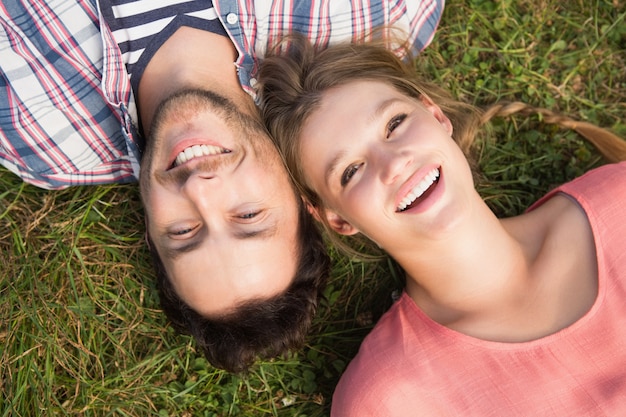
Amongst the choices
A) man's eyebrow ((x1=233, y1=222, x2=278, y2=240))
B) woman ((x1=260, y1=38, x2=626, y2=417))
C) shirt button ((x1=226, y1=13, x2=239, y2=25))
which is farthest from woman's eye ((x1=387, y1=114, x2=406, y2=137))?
shirt button ((x1=226, y1=13, x2=239, y2=25))

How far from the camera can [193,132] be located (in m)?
2.95

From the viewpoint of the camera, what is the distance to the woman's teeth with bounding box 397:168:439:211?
308cm

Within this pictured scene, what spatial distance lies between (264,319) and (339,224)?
73cm

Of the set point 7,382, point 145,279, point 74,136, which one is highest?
point 74,136

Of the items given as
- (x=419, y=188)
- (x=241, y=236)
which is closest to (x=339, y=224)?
(x=419, y=188)

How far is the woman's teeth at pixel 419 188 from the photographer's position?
3076 mm

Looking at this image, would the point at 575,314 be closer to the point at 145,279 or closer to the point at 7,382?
the point at 145,279

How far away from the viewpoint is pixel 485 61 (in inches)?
174

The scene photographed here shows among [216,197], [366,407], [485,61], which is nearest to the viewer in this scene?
[216,197]

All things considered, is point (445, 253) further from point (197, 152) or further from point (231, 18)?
point (231, 18)

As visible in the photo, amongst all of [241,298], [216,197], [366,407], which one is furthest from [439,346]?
[216,197]

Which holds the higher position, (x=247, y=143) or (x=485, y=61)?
(x=247, y=143)

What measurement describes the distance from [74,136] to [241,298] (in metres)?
1.54

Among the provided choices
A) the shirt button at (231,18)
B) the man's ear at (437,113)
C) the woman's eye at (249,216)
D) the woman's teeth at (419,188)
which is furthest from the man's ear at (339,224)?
the shirt button at (231,18)
